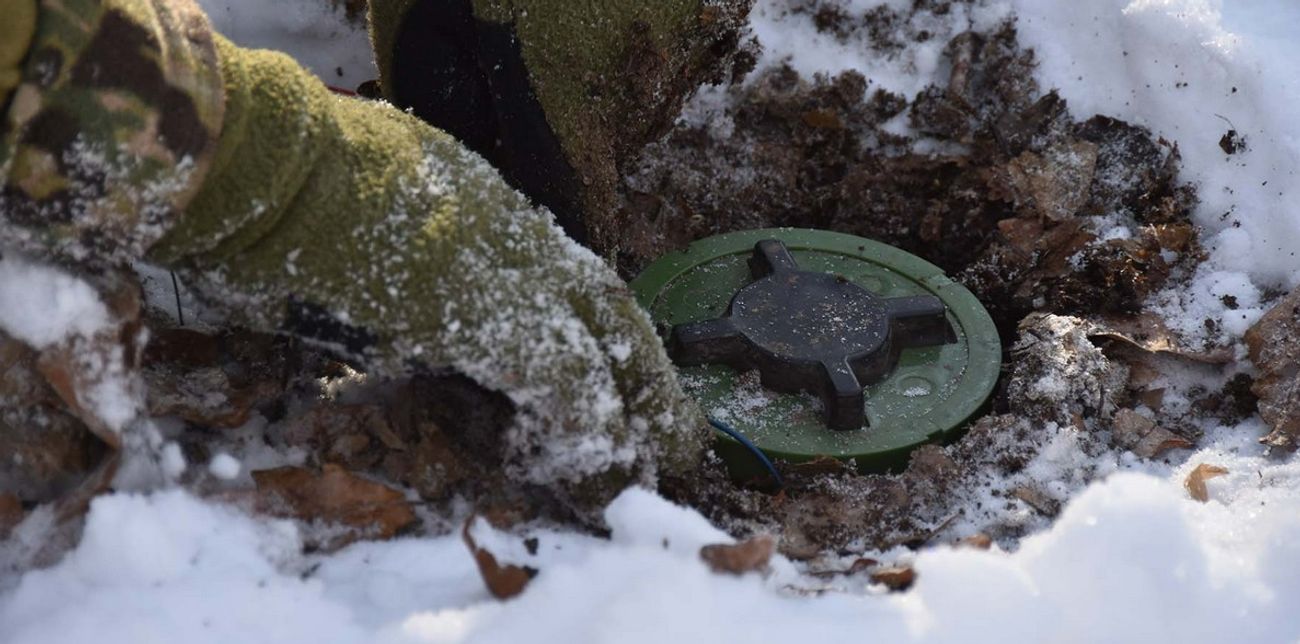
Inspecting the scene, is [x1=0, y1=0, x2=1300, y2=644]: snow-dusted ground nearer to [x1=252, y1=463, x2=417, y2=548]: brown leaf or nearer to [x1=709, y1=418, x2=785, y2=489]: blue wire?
[x1=252, y1=463, x2=417, y2=548]: brown leaf

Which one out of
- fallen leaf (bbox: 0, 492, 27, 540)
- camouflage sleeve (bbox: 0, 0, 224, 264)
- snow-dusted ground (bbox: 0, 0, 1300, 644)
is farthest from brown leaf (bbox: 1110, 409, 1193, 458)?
fallen leaf (bbox: 0, 492, 27, 540)

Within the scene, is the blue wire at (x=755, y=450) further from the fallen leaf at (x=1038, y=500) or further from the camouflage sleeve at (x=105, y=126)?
the camouflage sleeve at (x=105, y=126)

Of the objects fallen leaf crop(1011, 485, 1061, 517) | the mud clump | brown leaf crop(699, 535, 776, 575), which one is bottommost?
brown leaf crop(699, 535, 776, 575)

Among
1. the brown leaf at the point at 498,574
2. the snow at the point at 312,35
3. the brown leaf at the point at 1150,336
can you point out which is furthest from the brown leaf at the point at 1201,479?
the snow at the point at 312,35

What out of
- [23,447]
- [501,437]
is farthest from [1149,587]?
[23,447]

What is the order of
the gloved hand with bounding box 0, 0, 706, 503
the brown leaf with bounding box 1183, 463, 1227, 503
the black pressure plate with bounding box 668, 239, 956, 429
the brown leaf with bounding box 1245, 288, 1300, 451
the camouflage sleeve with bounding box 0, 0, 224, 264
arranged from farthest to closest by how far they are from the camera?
the black pressure plate with bounding box 668, 239, 956, 429 → the brown leaf with bounding box 1245, 288, 1300, 451 → the brown leaf with bounding box 1183, 463, 1227, 503 → the gloved hand with bounding box 0, 0, 706, 503 → the camouflage sleeve with bounding box 0, 0, 224, 264

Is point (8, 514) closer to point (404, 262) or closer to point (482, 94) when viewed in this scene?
point (404, 262)

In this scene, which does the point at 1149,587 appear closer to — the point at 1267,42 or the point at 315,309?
the point at 315,309
